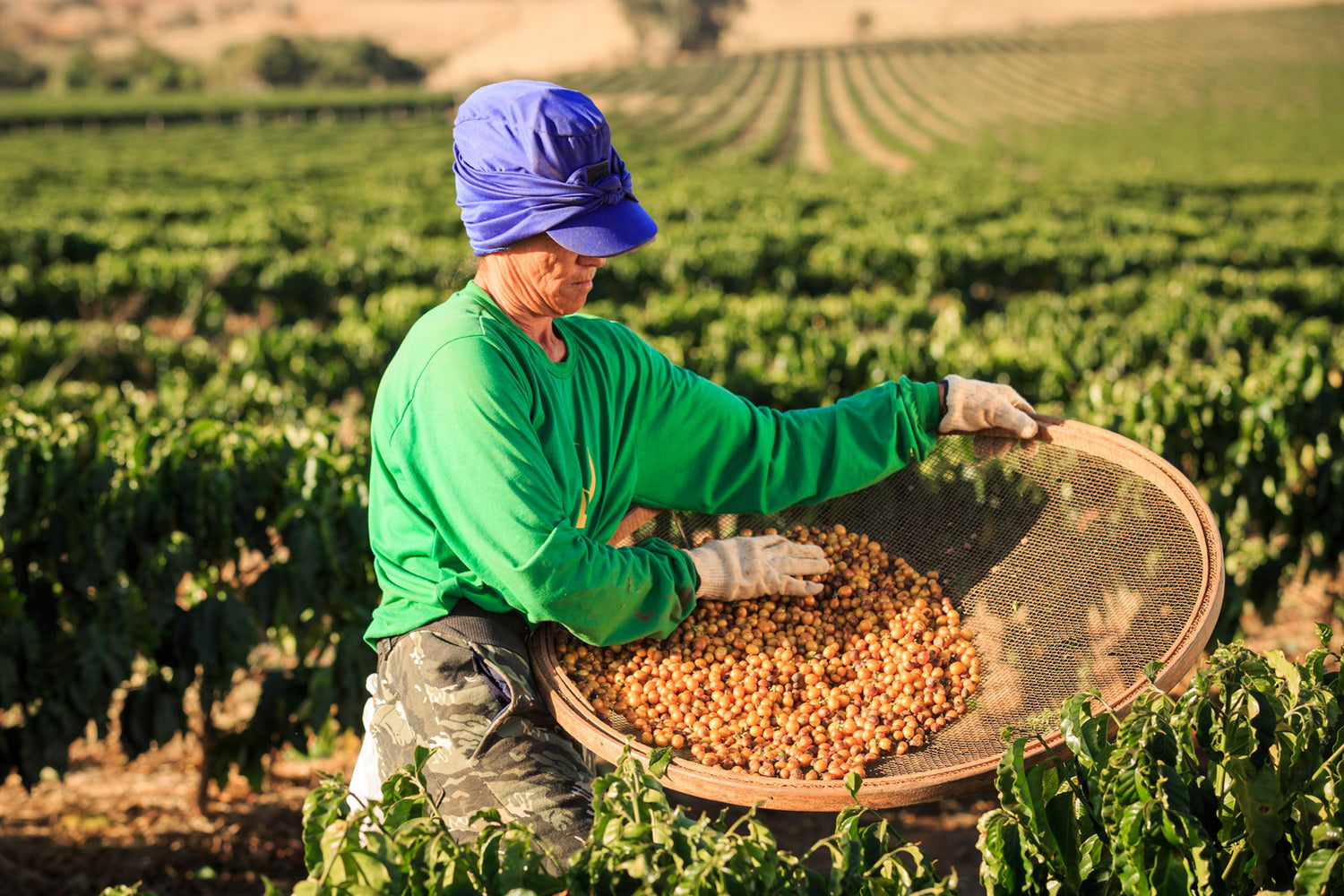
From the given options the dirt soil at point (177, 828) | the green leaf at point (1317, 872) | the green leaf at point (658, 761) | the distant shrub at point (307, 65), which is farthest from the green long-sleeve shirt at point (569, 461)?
the distant shrub at point (307, 65)

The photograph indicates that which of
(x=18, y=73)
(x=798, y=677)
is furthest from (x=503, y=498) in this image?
(x=18, y=73)

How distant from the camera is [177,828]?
4.40 meters

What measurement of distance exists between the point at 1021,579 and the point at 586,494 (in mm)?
1119

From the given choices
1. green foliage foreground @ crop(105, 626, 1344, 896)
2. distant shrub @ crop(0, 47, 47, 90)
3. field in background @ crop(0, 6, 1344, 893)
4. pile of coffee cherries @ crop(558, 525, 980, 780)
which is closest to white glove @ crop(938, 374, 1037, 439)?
pile of coffee cherries @ crop(558, 525, 980, 780)

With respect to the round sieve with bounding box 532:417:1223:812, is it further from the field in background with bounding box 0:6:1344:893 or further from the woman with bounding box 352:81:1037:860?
the field in background with bounding box 0:6:1344:893

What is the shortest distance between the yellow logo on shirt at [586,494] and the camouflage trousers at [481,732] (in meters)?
0.28

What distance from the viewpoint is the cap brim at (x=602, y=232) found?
6.61 ft

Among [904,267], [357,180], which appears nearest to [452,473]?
[904,267]

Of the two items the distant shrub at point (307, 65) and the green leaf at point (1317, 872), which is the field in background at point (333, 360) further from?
the distant shrub at point (307, 65)

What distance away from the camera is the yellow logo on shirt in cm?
221

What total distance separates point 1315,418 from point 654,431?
4210mm

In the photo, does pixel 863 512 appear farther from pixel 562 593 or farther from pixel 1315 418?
pixel 1315 418

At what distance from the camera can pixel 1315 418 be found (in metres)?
5.03

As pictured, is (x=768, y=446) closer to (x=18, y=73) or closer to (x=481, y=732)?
(x=481, y=732)
